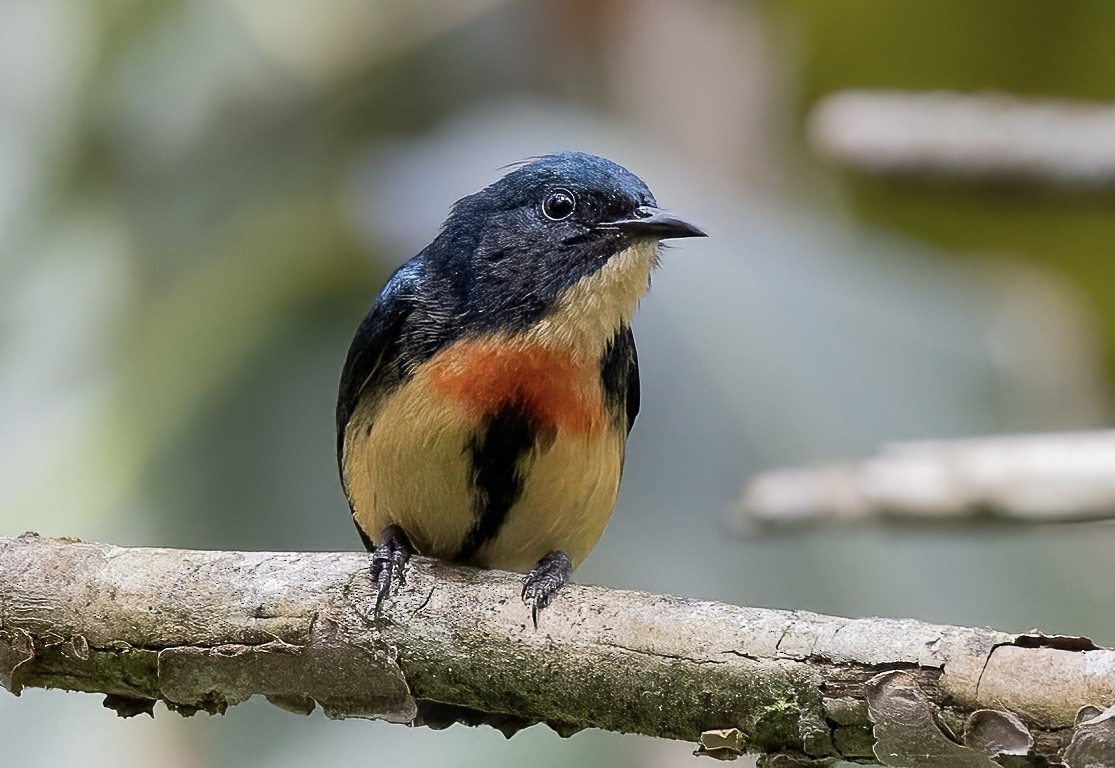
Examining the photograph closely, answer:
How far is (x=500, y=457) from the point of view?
9.06 feet

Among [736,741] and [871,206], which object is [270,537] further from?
[871,206]

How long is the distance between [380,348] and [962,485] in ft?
5.07

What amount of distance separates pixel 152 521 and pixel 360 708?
1.85 metres

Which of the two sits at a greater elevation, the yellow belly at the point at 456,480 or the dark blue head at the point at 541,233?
the dark blue head at the point at 541,233

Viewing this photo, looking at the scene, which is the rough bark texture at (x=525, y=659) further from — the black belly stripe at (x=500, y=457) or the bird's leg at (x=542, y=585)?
the black belly stripe at (x=500, y=457)

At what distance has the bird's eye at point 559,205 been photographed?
2988 mm

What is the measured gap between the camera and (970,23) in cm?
592

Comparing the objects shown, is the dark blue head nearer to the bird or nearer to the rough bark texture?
the bird

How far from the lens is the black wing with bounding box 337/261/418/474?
9.46ft

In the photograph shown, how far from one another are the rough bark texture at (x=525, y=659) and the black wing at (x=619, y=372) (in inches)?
22.2

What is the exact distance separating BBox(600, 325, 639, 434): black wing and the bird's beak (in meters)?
0.21

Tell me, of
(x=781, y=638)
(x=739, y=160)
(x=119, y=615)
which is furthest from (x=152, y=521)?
(x=739, y=160)

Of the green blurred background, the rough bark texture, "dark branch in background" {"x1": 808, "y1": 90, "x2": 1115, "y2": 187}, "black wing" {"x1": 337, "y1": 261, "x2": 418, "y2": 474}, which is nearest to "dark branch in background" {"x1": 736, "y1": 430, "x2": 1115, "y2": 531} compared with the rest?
the green blurred background

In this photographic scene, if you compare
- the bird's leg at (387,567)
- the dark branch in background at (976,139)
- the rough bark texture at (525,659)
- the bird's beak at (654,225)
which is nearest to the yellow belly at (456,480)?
the bird's leg at (387,567)
